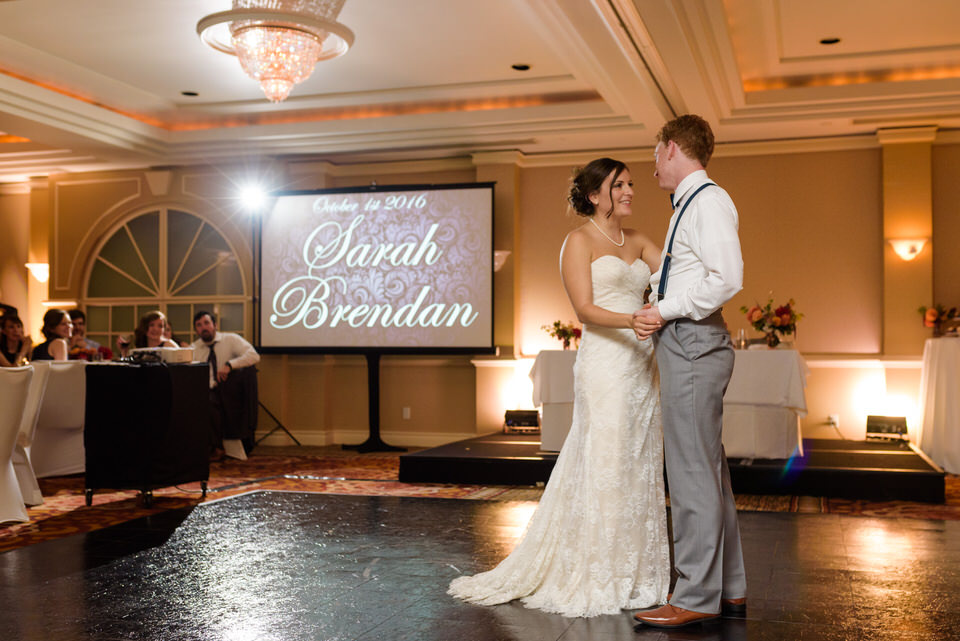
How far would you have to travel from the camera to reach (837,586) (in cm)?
333

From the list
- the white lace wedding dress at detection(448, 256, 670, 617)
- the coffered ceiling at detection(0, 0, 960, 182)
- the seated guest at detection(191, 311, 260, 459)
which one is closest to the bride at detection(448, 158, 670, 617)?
the white lace wedding dress at detection(448, 256, 670, 617)

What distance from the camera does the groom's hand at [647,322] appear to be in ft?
9.28

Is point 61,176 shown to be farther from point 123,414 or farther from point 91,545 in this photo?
point 91,545

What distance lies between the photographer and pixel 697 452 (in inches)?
109

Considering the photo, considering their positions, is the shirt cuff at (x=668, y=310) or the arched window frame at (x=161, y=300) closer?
the shirt cuff at (x=668, y=310)

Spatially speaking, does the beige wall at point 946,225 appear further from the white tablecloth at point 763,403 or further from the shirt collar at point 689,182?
the shirt collar at point 689,182

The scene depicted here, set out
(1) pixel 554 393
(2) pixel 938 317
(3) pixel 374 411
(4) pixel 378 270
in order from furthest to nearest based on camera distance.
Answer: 1. (4) pixel 378 270
2. (3) pixel 374 411
3. (2) pixel 938 317
4. (1) pixel 554 393

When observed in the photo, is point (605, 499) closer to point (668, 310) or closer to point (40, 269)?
point (668, 310)

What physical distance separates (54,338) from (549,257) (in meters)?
4.47

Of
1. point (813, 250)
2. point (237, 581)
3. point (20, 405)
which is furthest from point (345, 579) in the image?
point (813, 250)

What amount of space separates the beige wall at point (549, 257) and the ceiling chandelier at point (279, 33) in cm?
360

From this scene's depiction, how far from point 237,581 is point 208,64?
4936mm

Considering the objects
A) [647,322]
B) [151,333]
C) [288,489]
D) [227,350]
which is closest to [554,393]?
[288,489]

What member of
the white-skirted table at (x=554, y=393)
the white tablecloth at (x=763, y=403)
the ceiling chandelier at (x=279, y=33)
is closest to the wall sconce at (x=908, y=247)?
the white tablecloth at (x=763, y=403)
